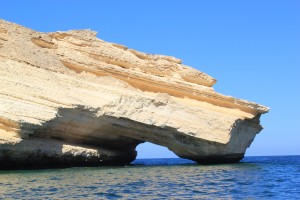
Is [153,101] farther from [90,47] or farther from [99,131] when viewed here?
[90,47]

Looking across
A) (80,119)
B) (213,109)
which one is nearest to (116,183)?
(80,119)

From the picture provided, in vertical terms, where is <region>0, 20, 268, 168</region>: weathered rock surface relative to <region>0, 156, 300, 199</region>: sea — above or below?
above

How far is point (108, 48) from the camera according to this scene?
26.2 m

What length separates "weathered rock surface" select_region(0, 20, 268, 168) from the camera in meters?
19.8

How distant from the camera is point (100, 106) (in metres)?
21.8

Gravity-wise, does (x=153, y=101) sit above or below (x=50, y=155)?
above

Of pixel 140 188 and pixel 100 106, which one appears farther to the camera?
pixel 100 106

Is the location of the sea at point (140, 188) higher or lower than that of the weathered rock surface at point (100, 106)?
lower

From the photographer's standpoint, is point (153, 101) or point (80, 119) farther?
point (153, 101)

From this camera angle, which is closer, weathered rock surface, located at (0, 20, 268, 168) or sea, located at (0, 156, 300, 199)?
sea, located at (0, 156, 300, 199)

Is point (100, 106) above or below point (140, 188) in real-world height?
above

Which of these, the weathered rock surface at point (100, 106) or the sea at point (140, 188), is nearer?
the sea at point (140, 188)

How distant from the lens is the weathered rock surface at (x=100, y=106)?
778 inches

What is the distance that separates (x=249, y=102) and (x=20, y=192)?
16156mm
